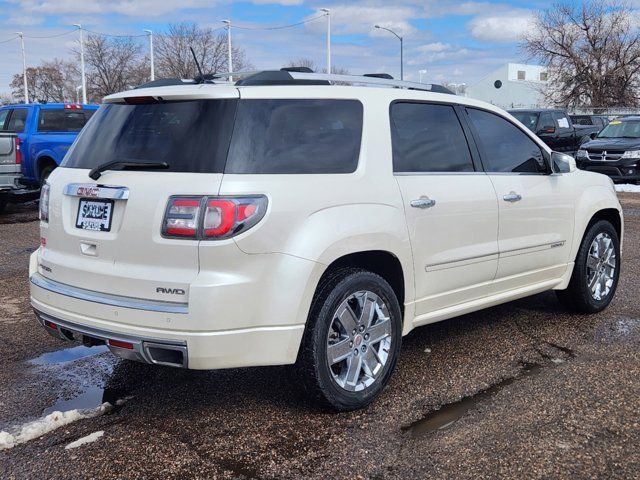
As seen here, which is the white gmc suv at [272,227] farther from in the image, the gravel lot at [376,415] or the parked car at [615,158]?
the parked car at [615,158]

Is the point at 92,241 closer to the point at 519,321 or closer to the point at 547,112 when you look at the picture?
the point at 519,321

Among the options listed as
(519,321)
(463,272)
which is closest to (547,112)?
(519,321)

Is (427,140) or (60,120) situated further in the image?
(60,120)

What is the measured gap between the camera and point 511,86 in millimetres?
70938

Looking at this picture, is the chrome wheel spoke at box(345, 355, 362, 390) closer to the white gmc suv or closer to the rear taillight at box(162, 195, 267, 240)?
the white gmc suv

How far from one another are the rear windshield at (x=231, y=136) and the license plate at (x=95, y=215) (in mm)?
259

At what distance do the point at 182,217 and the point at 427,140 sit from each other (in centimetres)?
179

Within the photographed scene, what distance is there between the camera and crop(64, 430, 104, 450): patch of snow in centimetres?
340

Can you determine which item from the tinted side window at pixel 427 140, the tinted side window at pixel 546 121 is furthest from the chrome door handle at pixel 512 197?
the tinted side window at pixel 546 121

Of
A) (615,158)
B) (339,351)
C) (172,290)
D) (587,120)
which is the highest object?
(587,120)

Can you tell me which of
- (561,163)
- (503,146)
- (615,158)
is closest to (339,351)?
(503,146)

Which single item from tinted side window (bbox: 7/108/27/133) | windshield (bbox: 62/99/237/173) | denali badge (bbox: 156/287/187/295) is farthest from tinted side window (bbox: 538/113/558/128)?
denali badge (bbox: 156/287/187/295)

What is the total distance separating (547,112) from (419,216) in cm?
1766

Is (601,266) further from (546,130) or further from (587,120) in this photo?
(587,120)
